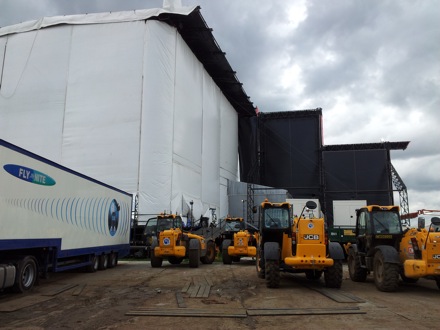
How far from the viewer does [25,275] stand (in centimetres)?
1041

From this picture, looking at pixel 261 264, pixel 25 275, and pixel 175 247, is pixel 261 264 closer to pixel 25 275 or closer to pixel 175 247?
pixel 175 247

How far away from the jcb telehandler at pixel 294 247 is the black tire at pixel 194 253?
5.96 metres

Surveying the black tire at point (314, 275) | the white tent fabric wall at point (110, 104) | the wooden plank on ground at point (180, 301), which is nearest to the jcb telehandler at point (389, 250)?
the black tire at point (314, 275)

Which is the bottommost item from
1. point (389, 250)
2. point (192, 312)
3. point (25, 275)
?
point (192, 312)

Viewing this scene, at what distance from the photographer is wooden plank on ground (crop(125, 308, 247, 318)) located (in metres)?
7.60

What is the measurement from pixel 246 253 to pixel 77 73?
1733 centimetres

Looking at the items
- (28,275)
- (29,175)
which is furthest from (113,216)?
(29,175)

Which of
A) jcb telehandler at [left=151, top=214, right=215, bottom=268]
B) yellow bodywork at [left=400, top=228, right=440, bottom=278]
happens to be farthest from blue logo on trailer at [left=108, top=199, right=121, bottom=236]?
yellow bodywork at [left=400, top=228, right=440, bottom=278]

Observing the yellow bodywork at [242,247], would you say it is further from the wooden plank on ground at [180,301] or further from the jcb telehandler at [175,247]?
the wooden plank on ground at [180,301]

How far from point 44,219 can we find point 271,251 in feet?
Answer: 19.8

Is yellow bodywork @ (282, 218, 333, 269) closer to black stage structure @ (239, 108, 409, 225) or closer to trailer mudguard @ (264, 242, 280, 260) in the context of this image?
trailer mudguard @ (264, 242, 280, 260)

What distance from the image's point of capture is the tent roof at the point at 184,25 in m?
27.2

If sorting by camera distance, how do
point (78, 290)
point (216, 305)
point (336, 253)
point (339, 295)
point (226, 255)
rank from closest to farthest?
point (216, 305) < point (339, 295) < point (78, 290) < point (336, 253) < point (226, 255)

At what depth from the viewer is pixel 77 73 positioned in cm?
2753
